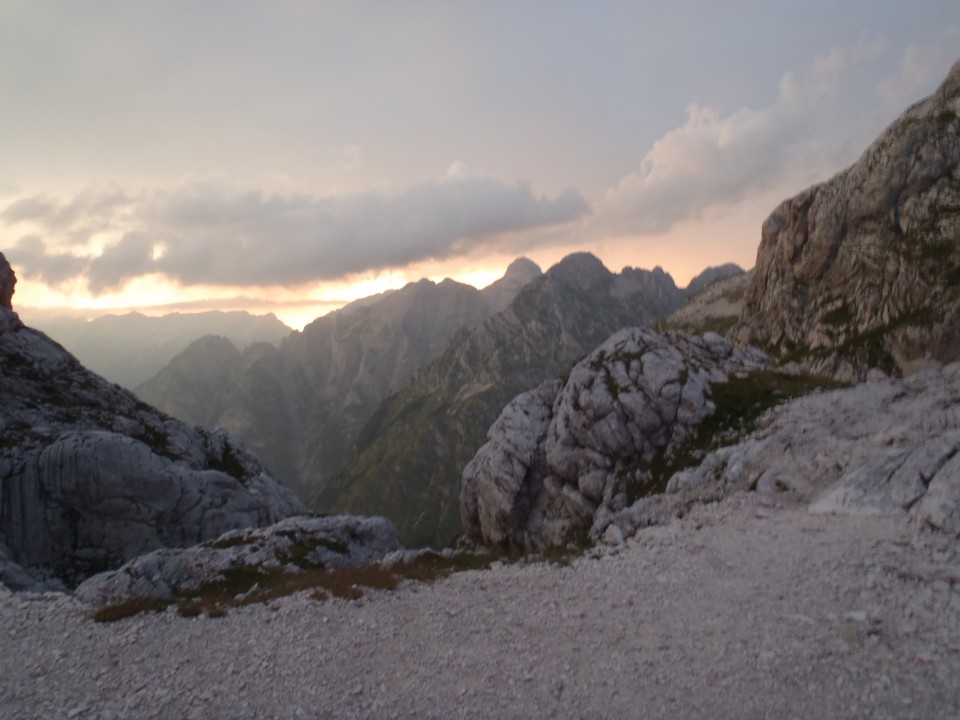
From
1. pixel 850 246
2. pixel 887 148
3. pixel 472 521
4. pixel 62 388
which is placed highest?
pixel 887 148

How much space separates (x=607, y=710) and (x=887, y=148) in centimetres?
12252

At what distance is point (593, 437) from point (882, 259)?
81.0 m

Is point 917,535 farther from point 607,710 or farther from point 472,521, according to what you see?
point 472,521

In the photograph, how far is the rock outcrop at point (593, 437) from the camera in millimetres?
43844

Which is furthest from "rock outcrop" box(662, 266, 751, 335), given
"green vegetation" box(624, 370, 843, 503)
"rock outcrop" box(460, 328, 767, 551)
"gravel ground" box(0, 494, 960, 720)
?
"gravel ground" box(0, 494, 960, 720)

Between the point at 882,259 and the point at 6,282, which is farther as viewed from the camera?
the point at 882,259

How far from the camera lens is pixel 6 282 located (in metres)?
65.2

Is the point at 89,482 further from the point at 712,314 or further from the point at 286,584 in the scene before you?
the point at 712,314

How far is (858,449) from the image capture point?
87.8 ft

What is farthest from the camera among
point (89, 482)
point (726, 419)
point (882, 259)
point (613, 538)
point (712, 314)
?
point (712, 314)

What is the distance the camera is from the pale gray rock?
23111 mm

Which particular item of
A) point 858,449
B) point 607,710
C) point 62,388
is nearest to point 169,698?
point 607,710

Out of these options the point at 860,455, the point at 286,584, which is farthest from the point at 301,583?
the point at 860,455

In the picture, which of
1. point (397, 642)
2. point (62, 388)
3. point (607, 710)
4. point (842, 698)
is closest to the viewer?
point (842, 698)
